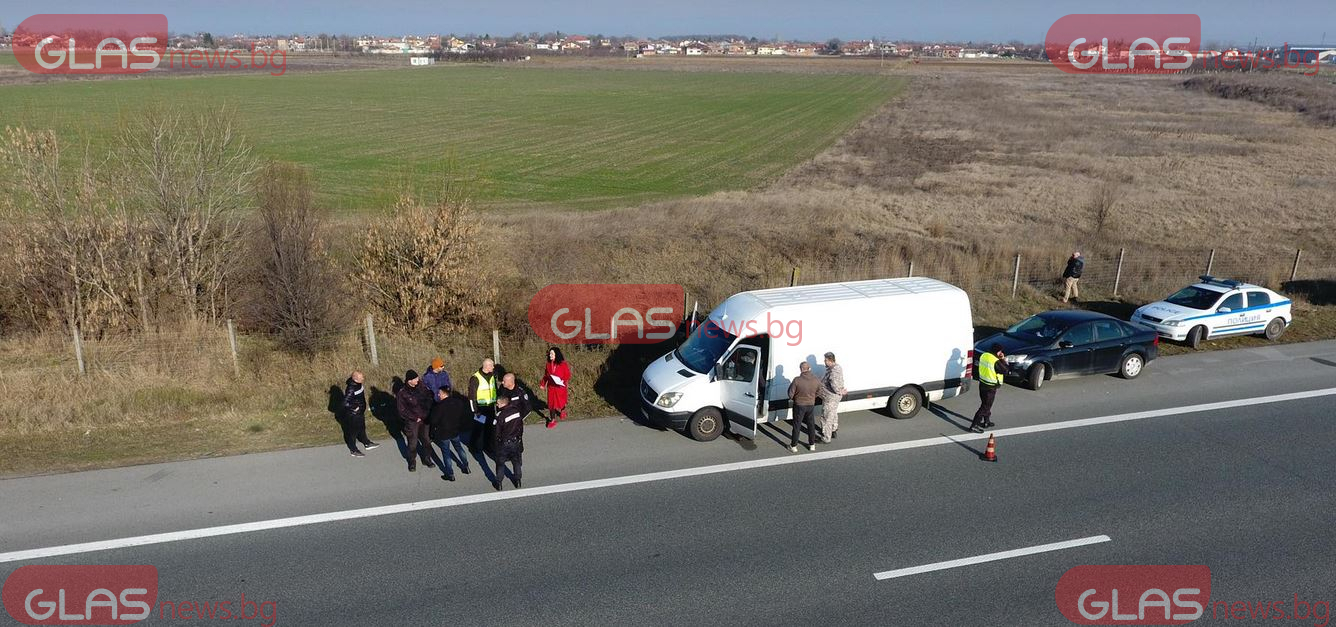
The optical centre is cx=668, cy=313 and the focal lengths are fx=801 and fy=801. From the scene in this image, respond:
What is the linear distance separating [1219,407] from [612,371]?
407 inches

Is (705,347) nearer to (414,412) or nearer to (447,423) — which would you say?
(447,423)

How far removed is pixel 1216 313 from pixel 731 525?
517 inches

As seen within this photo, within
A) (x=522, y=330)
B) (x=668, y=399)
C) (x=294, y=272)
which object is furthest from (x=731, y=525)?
(x=294, y=272)

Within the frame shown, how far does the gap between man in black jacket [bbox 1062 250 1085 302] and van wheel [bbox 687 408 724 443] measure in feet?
37.4

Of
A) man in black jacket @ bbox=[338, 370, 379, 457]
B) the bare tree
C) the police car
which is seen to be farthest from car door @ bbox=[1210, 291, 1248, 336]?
the bare tree

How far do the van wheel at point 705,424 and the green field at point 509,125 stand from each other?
356 inches

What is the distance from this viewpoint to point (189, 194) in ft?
54.1

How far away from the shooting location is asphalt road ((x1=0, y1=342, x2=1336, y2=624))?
8.02 m

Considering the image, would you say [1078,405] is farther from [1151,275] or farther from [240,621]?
[240,621]

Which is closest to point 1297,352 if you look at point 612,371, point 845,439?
point 845,439

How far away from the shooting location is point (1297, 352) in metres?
16.5

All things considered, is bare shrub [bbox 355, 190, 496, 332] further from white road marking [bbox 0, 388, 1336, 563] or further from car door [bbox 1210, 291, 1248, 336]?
car door [bbox 1210, 291, 1248, 336]

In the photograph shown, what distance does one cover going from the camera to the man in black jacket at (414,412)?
35.3 ft

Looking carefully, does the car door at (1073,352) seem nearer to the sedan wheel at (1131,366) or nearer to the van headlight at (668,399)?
the sedan wheel at (1131,366)
